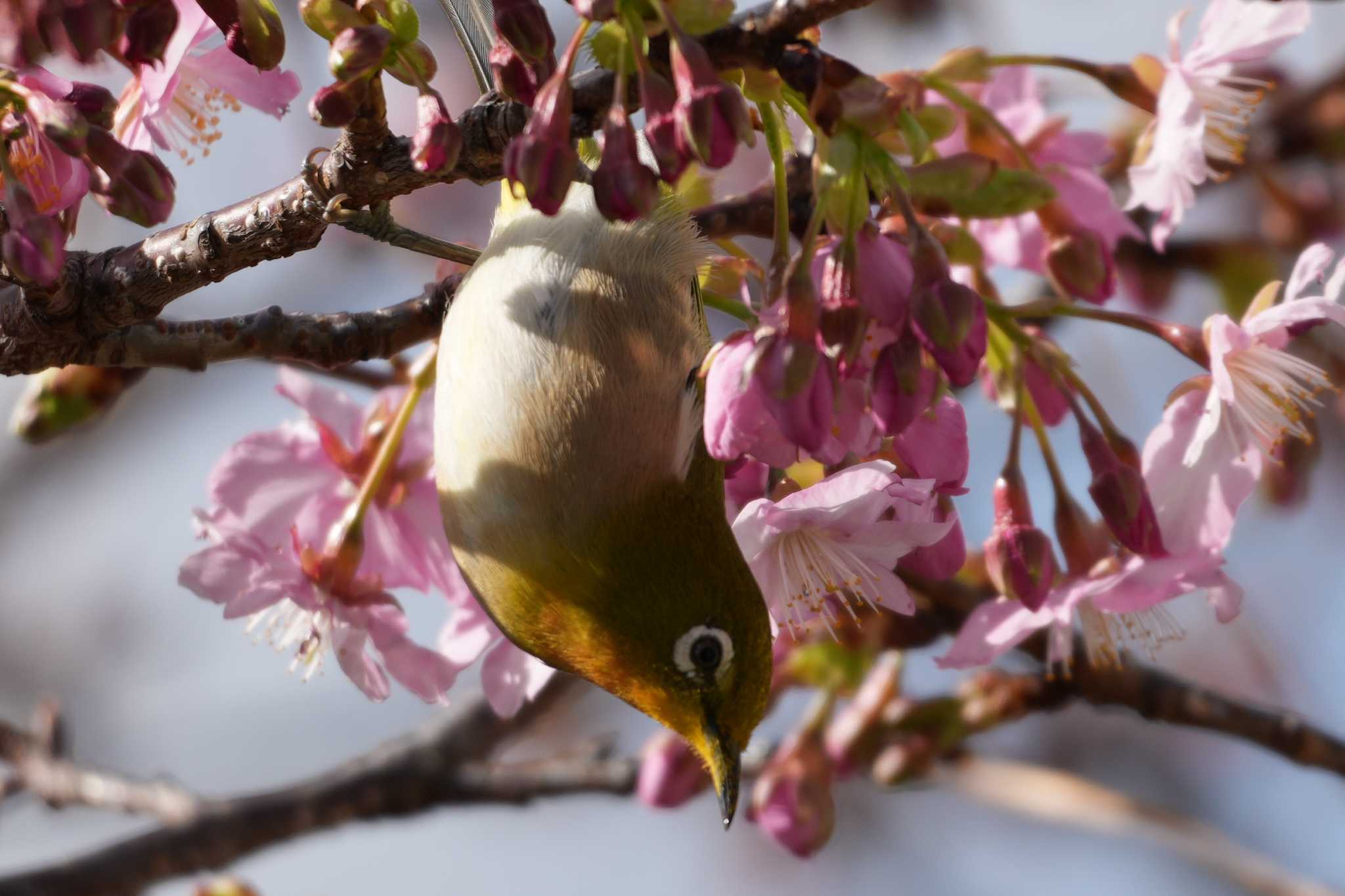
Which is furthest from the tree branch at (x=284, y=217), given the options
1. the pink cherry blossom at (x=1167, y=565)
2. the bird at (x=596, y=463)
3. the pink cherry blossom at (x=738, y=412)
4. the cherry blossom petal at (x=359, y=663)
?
the pink cherry blossom at (x=1167, y=565)

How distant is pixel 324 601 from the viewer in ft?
8.07

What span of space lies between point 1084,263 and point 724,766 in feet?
3.86

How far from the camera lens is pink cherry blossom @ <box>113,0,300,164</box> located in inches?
79.8

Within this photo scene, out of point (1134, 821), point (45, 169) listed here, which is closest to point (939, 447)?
point (45, 169)

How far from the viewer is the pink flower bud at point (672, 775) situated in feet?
11.2

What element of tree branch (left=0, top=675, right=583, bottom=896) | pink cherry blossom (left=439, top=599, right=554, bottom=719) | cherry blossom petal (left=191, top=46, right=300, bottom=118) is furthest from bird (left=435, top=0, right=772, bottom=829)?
tree branch (left=0, top=675, right=583, bottom=896)

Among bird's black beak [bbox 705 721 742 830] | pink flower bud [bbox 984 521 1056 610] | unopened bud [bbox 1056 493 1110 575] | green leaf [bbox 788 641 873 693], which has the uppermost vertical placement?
pink flower bud [bbox 984 521 1056 610]

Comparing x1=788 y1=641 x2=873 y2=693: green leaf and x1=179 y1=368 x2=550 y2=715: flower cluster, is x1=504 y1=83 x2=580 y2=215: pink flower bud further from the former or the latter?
x1=788 y1=641 x2=873 y2=693: green leaf

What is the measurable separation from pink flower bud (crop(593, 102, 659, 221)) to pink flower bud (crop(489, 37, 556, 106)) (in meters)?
0.16

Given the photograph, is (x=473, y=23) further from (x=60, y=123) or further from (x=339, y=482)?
(x=339, y=482)

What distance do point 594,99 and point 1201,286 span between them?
350cm

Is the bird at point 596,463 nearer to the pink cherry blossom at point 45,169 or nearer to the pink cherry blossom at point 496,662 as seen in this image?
the pink cherry blossom at point 496,662

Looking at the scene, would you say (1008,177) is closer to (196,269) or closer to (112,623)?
(196,269)

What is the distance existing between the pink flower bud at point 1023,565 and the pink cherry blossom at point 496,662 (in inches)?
33.9
